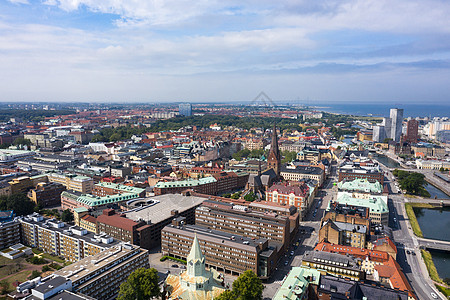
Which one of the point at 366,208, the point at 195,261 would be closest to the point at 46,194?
the point at 195,261

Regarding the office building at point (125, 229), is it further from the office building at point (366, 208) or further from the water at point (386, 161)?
the water at point (386, 161)

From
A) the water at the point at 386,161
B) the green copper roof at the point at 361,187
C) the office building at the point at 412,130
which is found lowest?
the water at the point at 386,161

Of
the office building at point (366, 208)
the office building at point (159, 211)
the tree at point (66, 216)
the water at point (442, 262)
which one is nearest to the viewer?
the water at point (442, 262)

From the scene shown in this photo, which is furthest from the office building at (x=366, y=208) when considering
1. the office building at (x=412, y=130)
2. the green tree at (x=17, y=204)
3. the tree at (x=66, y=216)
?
the office building at (x=412, y=130)

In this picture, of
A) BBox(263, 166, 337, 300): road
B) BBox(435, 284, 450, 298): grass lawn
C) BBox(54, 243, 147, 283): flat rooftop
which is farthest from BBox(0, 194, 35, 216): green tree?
BBox(435, 284, 450, 298): grass lawn

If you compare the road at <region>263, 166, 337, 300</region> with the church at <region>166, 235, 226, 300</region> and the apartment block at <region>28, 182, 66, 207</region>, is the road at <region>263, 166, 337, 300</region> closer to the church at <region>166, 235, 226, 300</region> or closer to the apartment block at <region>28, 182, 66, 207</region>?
the church at <region>166, 235, 226, 300</region>

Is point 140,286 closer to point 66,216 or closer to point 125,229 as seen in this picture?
point 125,229
